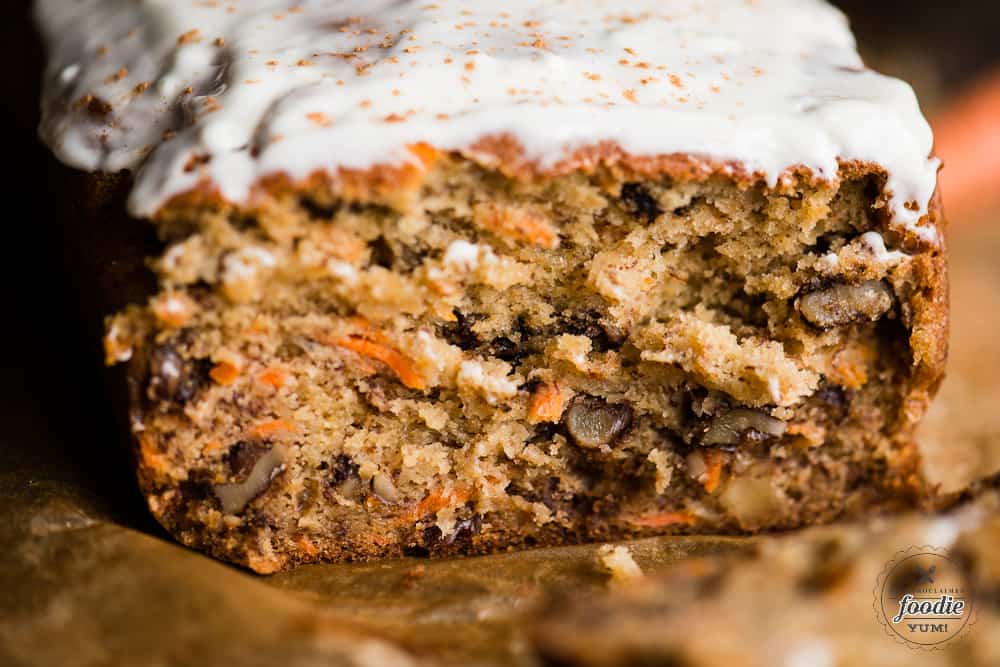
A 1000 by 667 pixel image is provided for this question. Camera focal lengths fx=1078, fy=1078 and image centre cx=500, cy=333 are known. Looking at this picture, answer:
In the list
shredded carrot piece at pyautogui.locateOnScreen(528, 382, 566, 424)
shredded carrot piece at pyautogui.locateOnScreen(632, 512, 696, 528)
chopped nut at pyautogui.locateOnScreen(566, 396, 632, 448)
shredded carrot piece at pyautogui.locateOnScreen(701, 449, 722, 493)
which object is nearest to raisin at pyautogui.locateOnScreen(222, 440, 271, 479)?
shredded carrot piece at pyautogui.locateOnScreen(528, 382, 566, 424)

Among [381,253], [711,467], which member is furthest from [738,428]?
[381,253]

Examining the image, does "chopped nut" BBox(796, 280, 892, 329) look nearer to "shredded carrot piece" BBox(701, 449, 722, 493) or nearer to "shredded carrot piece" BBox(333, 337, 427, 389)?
"shredded carrot piece" BBox(701, 449, 722, 493)

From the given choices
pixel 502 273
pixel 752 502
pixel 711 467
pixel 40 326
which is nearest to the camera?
pixel 502 273

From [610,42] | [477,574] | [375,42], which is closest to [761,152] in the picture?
[610,42]

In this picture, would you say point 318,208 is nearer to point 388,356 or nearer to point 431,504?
point 388,356

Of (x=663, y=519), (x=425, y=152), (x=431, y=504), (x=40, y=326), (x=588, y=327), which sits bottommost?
(x=40, y=326)

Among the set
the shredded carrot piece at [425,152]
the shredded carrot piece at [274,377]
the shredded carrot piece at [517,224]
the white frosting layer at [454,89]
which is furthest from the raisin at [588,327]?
the shredded carrot piece at [274,377]

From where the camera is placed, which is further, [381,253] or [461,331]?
[461,331]

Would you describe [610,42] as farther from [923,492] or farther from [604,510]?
[923,492]
